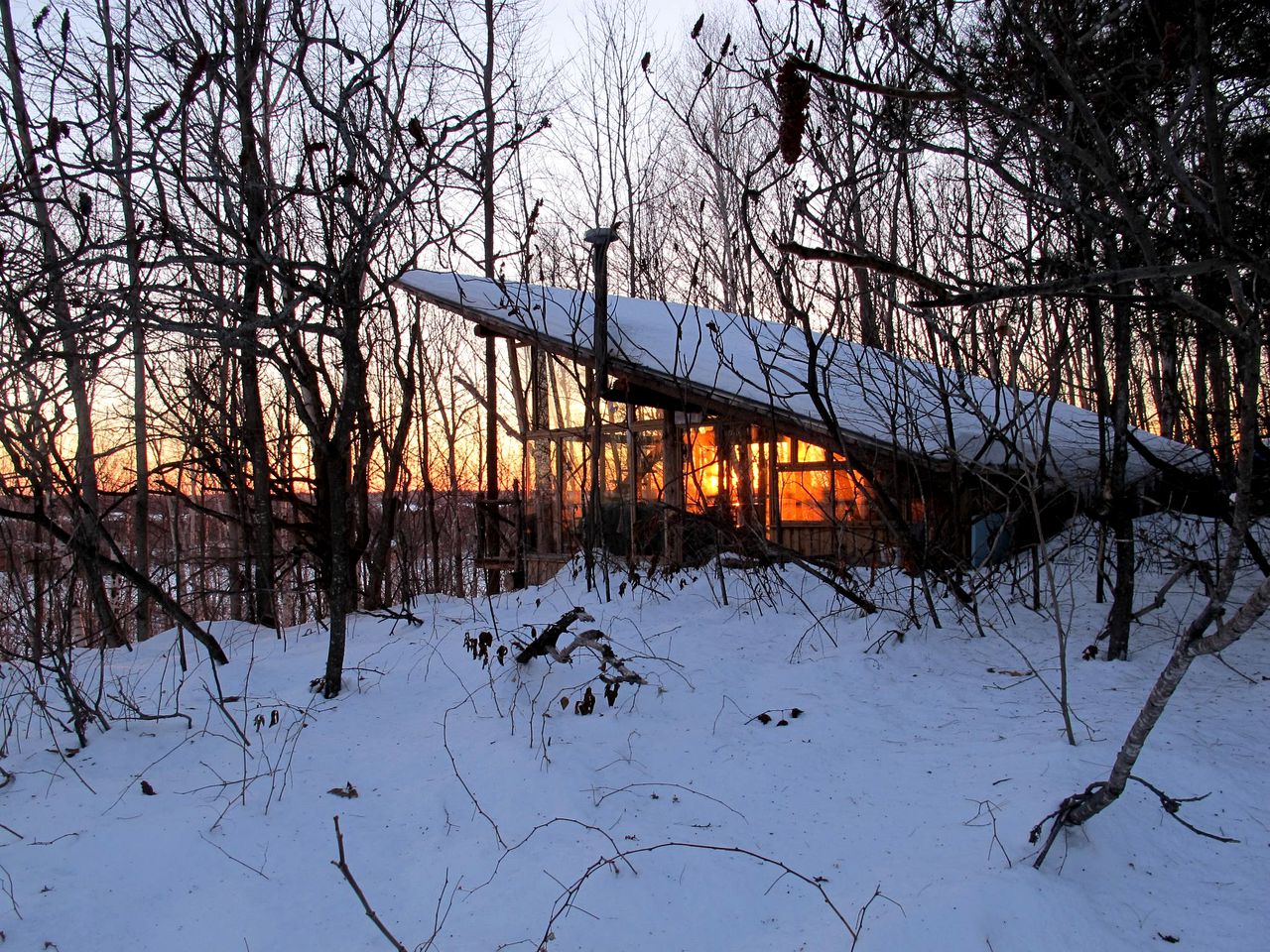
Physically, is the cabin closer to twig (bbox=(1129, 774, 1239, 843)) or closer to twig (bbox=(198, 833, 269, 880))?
twig (bbox=(1129, 774, 1239, 843))

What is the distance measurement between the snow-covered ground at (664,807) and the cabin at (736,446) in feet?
5.33

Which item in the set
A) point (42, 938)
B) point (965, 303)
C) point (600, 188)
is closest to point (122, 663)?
point (42, 938)

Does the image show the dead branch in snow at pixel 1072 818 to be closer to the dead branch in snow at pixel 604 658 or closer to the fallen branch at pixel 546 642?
the dead branch in snow at pixel 604 658

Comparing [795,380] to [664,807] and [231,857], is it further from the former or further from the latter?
[231,857]

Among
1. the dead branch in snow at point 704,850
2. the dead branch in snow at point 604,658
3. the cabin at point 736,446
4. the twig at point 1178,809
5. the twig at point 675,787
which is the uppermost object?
the cabin at point 736,446

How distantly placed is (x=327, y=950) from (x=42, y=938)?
1068 millimetres

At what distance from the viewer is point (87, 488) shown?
841cm

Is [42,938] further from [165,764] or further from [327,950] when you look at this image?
[165,764]

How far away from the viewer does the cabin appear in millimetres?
6945

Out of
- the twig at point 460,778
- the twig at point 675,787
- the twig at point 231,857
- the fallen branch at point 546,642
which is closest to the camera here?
the twig at point 231,857

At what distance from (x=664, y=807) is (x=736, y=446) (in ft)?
25.1

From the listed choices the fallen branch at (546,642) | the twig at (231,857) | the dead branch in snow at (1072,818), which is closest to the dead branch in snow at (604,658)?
the fallen branch at (546,642)

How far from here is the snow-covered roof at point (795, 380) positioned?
7.21 meters

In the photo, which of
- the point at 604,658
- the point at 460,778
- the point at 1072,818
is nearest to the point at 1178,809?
the point at 1072,818
